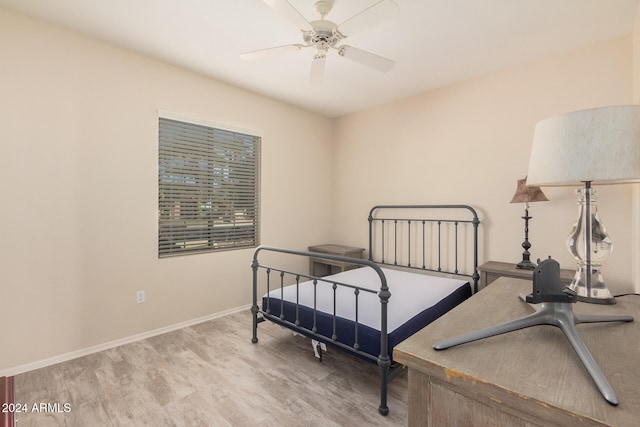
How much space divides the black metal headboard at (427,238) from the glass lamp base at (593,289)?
207 cm

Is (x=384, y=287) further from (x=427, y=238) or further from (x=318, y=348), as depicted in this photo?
(x=427, y=238)

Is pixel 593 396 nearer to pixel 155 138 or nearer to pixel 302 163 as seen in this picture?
pixel 155 138

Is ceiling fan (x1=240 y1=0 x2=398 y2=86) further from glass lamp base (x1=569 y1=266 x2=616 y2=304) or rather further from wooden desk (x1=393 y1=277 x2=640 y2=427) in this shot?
wooden desk (x1=393 y1=277 x2=640 y2=427)

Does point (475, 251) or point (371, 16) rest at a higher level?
point (371, 16)

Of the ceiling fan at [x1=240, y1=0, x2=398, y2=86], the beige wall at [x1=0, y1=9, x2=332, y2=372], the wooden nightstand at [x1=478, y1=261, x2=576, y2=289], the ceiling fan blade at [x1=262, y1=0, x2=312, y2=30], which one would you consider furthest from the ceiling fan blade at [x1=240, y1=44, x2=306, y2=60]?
the wooden nightstand at [x1=478, y1=261, x2=576, y2=289]

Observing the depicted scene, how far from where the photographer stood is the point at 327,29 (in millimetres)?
1908

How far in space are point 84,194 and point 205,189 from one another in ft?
3.32

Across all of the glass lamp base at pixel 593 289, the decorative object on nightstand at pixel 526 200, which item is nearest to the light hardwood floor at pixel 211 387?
the glass lamp base at pixel 593 289

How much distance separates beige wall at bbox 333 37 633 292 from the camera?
8.00 feet

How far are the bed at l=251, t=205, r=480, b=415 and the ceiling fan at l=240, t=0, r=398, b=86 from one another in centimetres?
141

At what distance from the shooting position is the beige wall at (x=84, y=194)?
2.13m

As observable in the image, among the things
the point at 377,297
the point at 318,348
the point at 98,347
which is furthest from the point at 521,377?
the point at 98,347

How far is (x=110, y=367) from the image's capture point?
7.30 ft

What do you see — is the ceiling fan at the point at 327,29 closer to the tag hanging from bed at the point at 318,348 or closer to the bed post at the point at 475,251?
the bed post at the point at 475,251
